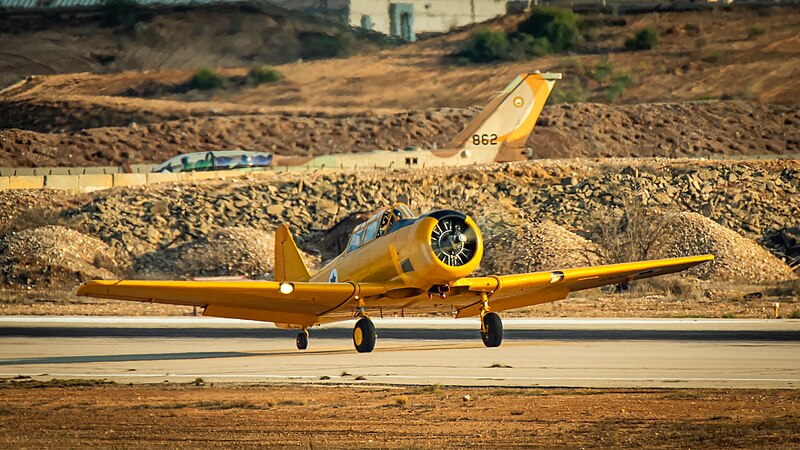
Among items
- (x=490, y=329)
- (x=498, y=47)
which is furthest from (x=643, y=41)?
(x=490, y=329)

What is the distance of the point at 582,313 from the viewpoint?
33875mm

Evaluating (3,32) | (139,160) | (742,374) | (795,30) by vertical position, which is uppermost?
(3,32)

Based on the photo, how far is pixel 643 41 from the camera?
102000 millimetres

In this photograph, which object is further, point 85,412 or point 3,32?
point 3,32

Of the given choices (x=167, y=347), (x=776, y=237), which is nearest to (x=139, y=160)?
(x=776, y=237)

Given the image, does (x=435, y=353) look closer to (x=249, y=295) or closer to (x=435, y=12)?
(x=249, y=295)

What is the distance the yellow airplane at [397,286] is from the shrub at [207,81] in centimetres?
7210

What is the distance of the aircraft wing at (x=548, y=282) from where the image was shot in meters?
22.2

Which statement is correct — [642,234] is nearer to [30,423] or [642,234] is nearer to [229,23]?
[30,423]

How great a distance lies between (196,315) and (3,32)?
82261 mm

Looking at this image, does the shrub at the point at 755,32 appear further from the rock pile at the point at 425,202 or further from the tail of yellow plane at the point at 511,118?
the tail of yellow plane at the point at 511,118

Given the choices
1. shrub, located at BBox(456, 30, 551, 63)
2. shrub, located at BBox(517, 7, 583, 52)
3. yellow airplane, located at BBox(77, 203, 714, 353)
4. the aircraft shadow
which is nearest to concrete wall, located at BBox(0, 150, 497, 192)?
the aircraft shadow

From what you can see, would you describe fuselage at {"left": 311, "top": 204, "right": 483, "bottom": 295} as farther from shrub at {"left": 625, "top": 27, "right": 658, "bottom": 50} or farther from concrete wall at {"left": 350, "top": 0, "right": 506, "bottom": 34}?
shrub at {"left": 625, "top": 27, "right": 658, "bottom": 50}

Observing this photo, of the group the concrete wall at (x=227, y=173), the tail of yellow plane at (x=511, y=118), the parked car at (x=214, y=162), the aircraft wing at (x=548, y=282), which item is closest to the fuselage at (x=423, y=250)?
the aircraft wing at (x=548, y=282)
